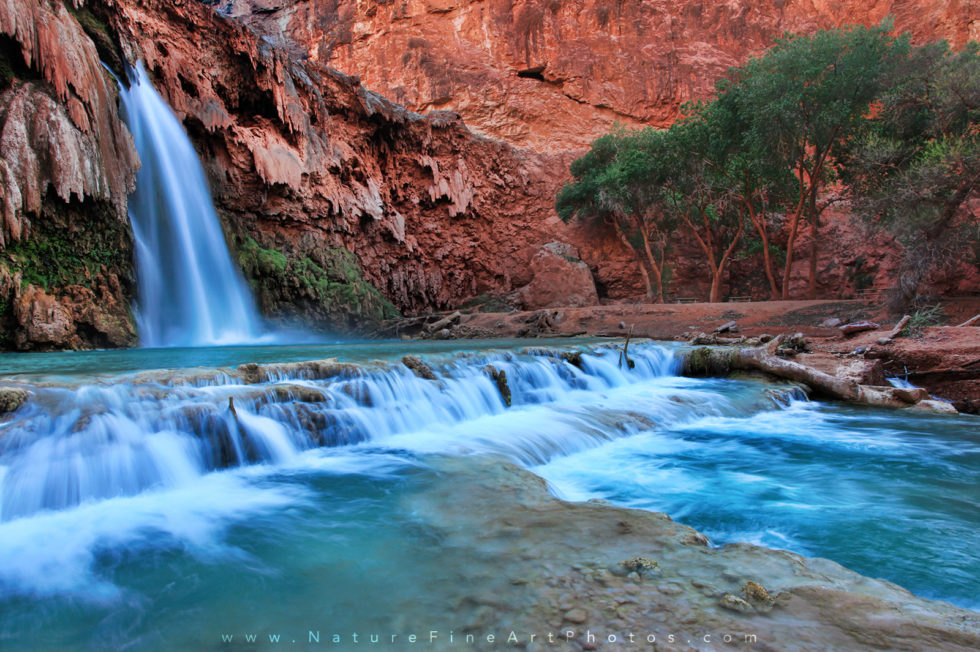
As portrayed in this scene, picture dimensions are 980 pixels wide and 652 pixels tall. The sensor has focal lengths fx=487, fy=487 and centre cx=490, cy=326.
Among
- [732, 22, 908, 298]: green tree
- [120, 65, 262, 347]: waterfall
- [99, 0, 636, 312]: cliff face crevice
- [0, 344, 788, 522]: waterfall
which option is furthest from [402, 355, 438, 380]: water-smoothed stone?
[732, 22, 908, 298]: green tree

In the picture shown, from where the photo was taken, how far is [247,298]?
1958 cm

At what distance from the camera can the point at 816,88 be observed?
16.9m

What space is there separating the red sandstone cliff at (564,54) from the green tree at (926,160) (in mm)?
23997

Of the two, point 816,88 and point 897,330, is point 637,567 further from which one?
point 816,88

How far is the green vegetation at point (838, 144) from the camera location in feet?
44.8

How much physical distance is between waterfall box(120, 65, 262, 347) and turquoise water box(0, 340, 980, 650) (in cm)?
1221

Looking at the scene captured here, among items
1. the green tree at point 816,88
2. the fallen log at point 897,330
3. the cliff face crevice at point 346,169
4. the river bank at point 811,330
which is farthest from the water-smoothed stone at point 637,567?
the cliff face crevice at point 346,169

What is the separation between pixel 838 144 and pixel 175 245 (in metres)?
24.7

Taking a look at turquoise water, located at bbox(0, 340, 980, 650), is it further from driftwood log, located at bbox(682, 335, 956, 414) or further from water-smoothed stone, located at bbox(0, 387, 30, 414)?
driftwood log, located at bbox(682, 335, 956, 414)

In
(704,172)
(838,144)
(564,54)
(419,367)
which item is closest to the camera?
(419,367)

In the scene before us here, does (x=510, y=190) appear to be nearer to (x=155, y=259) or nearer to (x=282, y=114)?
(x=282, y=114)

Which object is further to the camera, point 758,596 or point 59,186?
point 59,186

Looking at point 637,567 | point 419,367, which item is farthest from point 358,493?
point 419,367

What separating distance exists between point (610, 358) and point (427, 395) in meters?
5.21
